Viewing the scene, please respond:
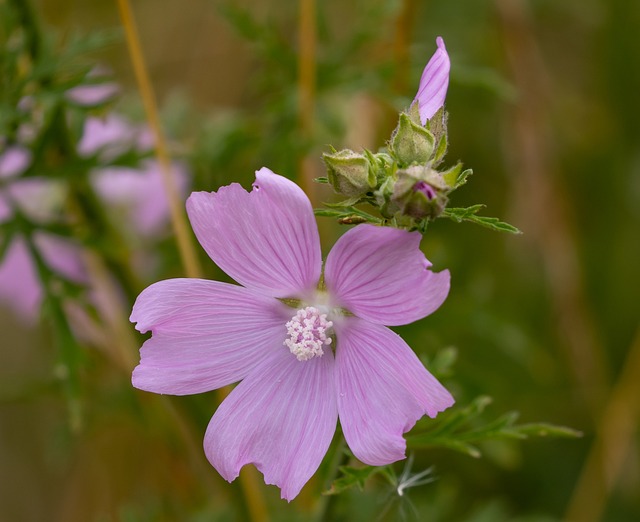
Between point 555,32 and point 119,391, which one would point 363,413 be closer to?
point 119,391

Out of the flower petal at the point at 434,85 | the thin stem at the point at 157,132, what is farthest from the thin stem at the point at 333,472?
the thin stem at the point at 157,132

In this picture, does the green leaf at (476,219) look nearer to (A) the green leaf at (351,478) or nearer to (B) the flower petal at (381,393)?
(B) the flower petal at (381,393)

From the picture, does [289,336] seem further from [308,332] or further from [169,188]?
[169,188]

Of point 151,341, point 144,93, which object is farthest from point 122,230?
point 151,341

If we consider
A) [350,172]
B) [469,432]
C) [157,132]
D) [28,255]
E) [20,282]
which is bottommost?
[20,282]

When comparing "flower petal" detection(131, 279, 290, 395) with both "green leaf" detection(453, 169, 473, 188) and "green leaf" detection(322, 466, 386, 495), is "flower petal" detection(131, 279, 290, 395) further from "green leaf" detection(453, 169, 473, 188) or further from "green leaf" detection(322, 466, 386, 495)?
"green leaf" detection(453, 169, 473, 188)

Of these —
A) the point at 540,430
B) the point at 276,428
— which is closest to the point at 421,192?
the point at 276,428
